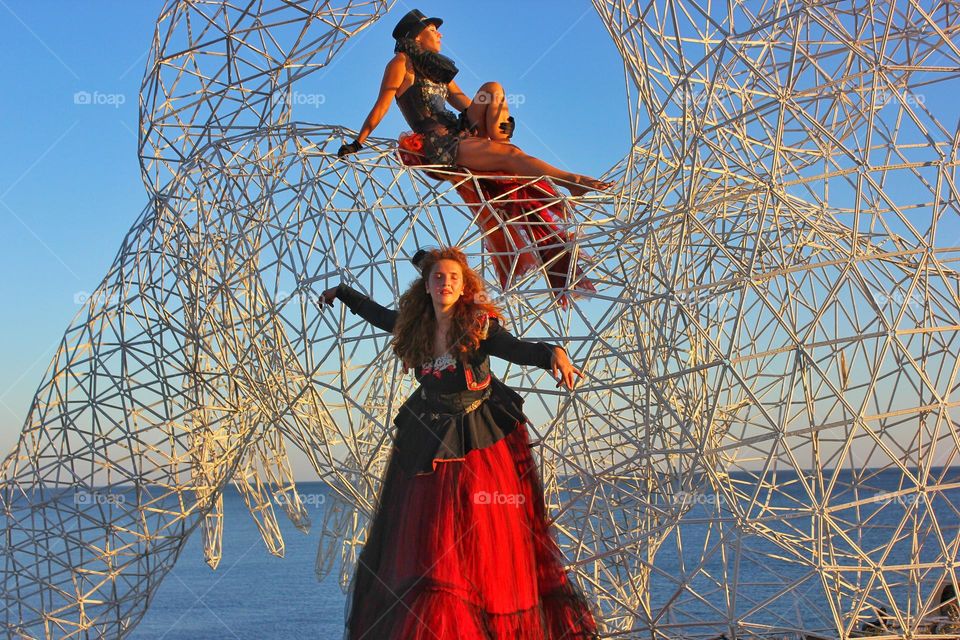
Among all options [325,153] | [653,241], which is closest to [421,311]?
[653,241]

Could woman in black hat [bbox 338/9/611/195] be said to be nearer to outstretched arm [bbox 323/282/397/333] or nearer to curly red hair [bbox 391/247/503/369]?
outstretched arm [bbox 323/282/397/333]

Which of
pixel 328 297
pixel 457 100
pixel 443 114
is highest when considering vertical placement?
pixel 457 100

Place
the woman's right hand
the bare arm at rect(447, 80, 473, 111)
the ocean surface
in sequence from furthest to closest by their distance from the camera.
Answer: the ocean surface → the bare arm at rect(447, 80, 473, 111) → the woman's right hand

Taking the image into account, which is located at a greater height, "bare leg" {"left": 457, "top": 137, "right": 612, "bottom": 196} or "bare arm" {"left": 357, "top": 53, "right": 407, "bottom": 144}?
"bare arm" {"left": 357, "top": 53, "right": 407, "bottom": 144}

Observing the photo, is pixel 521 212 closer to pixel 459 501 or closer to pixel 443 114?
pixel 443 114

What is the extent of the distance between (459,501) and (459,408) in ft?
1.64

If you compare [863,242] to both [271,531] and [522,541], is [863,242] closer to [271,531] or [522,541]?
[522,541]

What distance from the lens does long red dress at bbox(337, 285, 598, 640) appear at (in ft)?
17.4

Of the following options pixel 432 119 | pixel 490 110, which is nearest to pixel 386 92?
pixel 432 119

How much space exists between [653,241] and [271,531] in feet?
19.6

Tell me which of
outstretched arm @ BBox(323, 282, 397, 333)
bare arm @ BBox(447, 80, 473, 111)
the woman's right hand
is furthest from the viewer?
bare arm @ BBox(447, 80, 473, 111)

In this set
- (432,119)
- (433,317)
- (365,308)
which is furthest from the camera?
(432,119)

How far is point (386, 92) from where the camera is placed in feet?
28.1

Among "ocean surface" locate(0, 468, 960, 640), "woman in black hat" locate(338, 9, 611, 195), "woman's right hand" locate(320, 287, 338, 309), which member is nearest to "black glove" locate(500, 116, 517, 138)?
"woman in black hat" locate(338, 9, 611, 195)
